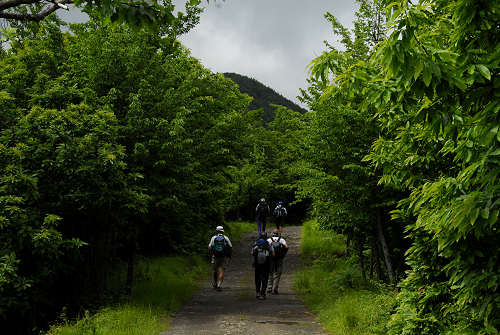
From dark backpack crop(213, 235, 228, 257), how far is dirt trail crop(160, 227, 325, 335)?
125cm

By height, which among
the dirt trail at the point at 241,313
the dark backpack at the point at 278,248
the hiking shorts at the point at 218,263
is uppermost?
the dark backpack at the point at 278,248

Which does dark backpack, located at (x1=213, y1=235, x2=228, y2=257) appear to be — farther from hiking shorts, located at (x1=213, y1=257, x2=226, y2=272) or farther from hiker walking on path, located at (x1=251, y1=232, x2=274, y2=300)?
hiker walking on path, located at (x1=251, y1=232, x2=274, y2=300)

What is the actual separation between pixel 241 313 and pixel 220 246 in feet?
11.1

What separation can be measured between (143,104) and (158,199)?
102 inches

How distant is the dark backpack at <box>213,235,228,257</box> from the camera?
14.0 metres

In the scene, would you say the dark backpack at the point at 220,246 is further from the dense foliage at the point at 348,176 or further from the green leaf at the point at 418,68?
the green leaf at the point at 418,68

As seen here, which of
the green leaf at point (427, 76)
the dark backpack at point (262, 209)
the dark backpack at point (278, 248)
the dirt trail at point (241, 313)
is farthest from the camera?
the dark backpack at point (262, 209)

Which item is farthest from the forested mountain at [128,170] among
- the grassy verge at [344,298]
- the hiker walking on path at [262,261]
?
the hiker walking on path at [262,261]

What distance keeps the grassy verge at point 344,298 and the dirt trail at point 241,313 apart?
1.25ft

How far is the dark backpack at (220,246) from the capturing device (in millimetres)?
14047

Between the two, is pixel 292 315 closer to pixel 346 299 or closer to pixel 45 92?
pixel 346 299

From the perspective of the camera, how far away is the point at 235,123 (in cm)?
1792

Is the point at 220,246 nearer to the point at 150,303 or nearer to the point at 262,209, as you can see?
the point at 150,303

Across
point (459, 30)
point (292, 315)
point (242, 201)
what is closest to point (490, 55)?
point (459, 30)
